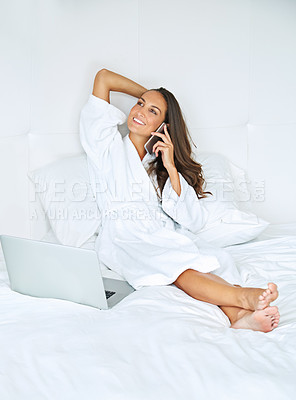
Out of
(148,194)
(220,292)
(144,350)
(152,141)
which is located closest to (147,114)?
Answer: (152,141)

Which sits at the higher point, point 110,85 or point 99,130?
point 110,85

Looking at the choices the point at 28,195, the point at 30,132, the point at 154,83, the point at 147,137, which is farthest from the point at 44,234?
the point at 154,83

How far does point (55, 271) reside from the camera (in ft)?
4.35

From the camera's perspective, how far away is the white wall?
87.3 inches

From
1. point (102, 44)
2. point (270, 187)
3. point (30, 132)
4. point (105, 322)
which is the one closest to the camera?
point (105, 322)

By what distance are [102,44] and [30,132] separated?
1.89ft

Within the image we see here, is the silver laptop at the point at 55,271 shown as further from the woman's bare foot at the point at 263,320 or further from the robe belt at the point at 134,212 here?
the robe belt at the point at 134,212

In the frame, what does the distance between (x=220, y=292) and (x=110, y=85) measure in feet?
3.69

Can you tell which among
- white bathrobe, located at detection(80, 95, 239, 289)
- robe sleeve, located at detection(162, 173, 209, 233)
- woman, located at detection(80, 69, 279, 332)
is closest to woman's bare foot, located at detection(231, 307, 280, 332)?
woman, located at detection(80, 69, 279, 332)

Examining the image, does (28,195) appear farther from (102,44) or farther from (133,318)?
(133,318)

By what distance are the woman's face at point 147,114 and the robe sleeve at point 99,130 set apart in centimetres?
8

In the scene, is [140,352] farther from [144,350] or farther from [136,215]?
[136,215]

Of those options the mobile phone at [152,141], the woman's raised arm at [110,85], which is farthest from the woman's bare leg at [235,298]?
the woman's raised arm at [110,85]

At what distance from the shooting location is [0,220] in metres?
1.97
